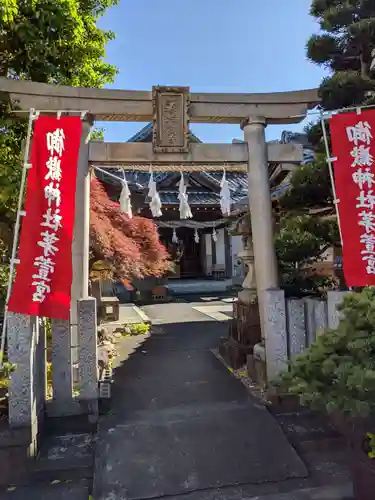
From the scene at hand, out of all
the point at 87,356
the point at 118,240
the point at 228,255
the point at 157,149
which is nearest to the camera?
the point at 87,356

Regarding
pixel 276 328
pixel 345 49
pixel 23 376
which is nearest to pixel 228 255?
pixel 345 49

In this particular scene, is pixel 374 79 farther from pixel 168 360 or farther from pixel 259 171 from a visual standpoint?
pixel 168 360

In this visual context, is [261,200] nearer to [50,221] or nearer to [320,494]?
[50,221]

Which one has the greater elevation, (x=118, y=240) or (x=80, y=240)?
(x=118, y=240)

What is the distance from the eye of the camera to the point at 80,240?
5.51 meters

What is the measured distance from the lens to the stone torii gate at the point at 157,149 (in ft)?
16.5

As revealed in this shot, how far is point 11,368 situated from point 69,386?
119 cm

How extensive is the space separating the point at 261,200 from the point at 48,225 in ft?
10.2

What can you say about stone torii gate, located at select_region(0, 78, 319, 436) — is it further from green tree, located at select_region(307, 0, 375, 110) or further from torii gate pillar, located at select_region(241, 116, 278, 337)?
green tree, located at select_region(307, 0, 375, 110)

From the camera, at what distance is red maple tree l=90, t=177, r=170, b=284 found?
754 cm

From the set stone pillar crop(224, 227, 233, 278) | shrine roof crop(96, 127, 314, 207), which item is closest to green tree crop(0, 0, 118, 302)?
shrine roof crop(96, 127, 314, 207)

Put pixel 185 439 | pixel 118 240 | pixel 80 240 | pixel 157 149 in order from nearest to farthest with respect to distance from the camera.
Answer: pixel 185 439 < pixel 80 240 < pixel 157 149 < pixel 118 240

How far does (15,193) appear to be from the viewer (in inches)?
203

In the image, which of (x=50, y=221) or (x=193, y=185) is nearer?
(x=50, y=221)
